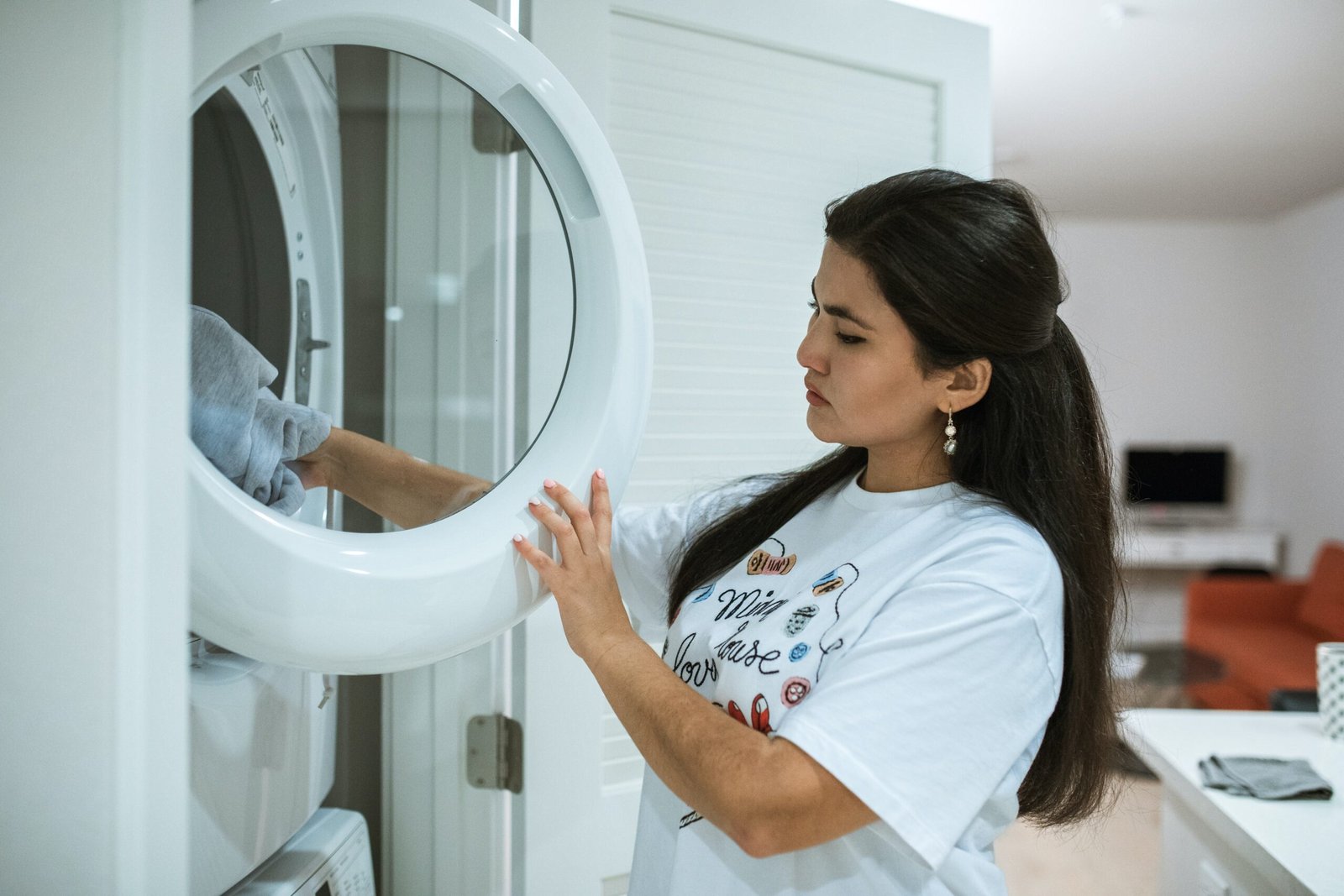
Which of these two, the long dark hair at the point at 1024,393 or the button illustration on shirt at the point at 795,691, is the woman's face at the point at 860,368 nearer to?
the long dark hair at the point at 1024,393

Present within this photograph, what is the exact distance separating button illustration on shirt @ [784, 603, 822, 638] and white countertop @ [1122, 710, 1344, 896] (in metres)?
0.40

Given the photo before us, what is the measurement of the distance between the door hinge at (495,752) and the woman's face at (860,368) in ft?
1.76

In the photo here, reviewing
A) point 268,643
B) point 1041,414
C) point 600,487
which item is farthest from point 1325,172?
point 268,643

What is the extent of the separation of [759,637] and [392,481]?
1.31ft

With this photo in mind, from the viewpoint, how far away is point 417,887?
47.5 inches

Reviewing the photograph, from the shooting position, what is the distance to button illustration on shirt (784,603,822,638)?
882 mm

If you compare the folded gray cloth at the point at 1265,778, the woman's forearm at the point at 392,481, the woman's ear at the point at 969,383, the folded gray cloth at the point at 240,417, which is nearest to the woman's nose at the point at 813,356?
the woman's ear at the point at 969,383

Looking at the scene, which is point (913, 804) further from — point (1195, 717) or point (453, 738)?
point (1195, 717)

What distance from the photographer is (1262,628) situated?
4555 mm

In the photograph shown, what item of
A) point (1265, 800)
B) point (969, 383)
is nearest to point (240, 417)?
point (969, 383)

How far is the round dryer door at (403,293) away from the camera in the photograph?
690mm

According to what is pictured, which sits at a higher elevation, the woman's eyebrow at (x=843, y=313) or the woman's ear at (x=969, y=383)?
the woman's eyebrow at (x=843, y=313)

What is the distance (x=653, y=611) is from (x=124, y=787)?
2.41 ft

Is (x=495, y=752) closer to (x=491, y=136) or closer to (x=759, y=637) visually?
(x=759, y=637)
